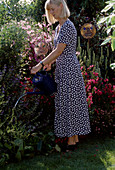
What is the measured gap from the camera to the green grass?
265 centimetres

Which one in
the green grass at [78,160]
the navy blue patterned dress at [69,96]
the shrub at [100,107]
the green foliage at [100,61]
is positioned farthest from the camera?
the green foliage at [100,61]

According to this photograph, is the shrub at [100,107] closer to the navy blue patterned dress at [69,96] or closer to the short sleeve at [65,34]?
the navy blue patterned dress at [69,96]

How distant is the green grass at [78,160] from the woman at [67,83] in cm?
22

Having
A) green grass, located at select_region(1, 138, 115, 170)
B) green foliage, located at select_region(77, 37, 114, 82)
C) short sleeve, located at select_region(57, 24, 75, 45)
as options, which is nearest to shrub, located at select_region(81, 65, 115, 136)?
green grass, located at select_region(1, 138, 115, 170)

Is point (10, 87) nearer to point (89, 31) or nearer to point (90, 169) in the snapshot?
point (90, 169)

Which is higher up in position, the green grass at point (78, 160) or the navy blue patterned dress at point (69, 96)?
the navy blue patterned dress at point (69, 96)

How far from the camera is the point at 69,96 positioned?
299 cm

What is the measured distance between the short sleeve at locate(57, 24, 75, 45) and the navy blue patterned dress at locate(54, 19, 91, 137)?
0.04 metres

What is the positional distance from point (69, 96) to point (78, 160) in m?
0.79

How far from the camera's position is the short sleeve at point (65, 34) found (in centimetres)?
280

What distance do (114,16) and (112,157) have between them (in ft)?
6.43

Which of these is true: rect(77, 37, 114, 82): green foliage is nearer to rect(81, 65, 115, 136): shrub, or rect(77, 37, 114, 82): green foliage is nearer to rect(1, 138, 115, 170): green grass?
rect(81, 65, 115, 136): shrub

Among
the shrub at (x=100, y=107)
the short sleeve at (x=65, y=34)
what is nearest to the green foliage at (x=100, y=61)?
the shrub at (x=100, y=107)

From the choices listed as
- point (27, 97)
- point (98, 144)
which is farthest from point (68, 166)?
point (27, 97)
